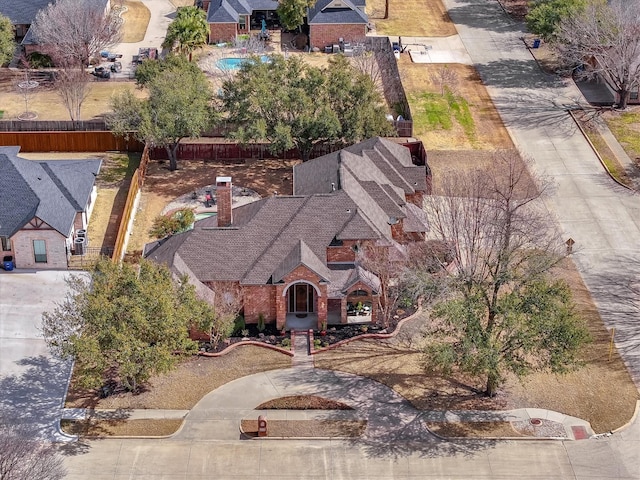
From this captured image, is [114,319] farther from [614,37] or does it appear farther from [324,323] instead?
[614,37]

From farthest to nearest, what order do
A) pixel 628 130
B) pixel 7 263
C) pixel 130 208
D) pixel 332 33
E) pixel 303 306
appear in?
pixel 332 33, pixel 628 130, pixel 130 208, pixel 7 263, pixel 303 306

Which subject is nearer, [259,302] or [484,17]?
[259,302]

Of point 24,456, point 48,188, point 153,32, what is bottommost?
point 153,32

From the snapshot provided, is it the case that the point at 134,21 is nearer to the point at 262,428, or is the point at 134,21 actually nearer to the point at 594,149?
the point at 594,149

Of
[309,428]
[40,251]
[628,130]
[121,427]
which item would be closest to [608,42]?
[628,130]

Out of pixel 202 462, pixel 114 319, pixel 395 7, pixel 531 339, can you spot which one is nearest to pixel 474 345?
pixel 531 339

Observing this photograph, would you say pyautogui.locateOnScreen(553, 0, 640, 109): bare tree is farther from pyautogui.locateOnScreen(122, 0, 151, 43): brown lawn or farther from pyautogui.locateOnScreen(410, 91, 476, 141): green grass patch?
pyautogui.locateOnScreen(122, 0, 151, 43): brown lawn

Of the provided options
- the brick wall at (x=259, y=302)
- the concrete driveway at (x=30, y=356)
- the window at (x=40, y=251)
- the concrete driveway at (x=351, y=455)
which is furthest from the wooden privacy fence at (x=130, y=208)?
the concrete driveway at (x=351, y=455)
